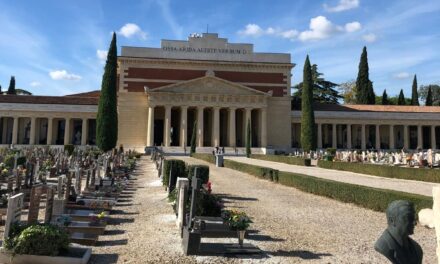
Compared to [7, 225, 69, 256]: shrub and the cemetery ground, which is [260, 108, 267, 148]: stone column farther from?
[7, 225, 69, 256]: shrub

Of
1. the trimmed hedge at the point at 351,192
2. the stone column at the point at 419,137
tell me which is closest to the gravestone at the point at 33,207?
the trimmed hedge at the point at 351,192

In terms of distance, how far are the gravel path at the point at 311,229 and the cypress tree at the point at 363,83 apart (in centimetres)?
6318

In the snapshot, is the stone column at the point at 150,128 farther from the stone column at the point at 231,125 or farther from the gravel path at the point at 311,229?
the gravel path at the point at 311,229

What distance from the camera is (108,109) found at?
47781mm

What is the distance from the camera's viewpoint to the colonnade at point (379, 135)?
6706 centimetres

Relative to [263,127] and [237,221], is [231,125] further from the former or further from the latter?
[237,221]

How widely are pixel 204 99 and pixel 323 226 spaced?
167 ft

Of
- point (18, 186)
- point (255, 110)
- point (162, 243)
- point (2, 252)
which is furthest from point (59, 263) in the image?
point (255, 110)

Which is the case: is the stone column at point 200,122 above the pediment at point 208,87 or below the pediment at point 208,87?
below

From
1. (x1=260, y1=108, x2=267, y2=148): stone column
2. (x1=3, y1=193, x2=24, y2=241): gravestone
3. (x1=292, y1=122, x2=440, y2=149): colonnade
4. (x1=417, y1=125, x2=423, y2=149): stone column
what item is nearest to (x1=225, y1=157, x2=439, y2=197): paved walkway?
(x1=3, y1=193, x2=24, y2=241): gravestone

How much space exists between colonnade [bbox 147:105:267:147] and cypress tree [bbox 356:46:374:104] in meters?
25.0

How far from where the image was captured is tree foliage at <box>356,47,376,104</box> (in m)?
73.8

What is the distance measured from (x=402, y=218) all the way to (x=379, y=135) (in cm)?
7158

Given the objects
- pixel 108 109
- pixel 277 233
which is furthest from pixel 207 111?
pixel 277 233
